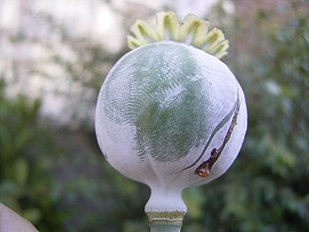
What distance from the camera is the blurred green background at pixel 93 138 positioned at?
5.96 feet

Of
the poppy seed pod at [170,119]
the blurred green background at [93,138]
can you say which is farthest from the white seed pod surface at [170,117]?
the blurred green background at [93,138]

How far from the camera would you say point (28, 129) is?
2617mm

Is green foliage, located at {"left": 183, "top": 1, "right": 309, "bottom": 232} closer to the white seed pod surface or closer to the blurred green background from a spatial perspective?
the blurred green background

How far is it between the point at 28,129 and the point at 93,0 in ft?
4.14

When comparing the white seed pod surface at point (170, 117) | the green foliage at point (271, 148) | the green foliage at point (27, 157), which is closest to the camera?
the white seed pod surface at point (170, 117)

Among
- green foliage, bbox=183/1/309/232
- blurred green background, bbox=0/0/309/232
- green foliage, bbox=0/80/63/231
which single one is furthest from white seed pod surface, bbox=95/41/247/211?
green foliage, bbox=0/80/63/231

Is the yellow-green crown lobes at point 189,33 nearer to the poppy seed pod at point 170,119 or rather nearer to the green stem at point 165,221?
the poppy seed pod at point 170,119

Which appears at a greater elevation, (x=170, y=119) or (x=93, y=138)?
(x=170, y=119)

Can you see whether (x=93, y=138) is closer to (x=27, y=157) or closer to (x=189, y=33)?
(x=27, y=157)

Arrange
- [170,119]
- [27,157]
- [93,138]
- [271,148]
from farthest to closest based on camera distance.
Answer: [93,138], [27,157], [271,148], [170,119]

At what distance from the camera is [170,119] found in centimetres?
61

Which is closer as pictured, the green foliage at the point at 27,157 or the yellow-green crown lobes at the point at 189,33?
the yellow-green crown lobes at the point at 189,33

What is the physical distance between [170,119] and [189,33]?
158 millimetres

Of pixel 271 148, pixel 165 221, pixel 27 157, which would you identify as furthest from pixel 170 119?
pixel 27 157
